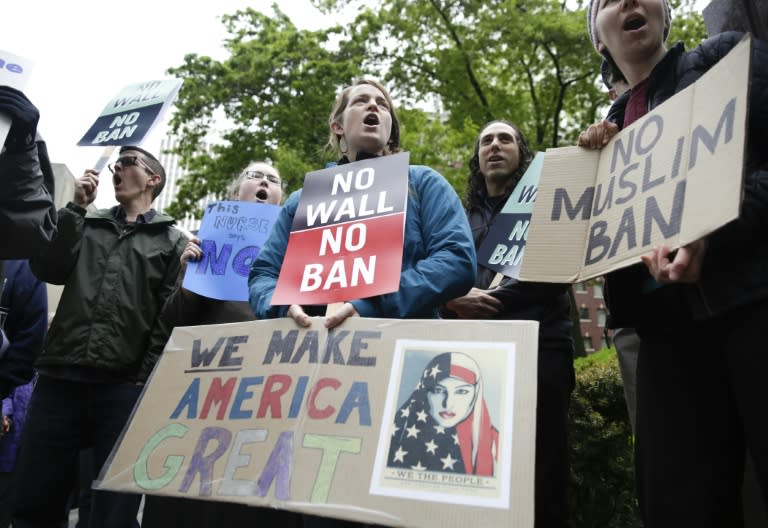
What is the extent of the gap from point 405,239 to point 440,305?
0.27 meters

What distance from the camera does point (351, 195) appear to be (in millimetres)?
2205

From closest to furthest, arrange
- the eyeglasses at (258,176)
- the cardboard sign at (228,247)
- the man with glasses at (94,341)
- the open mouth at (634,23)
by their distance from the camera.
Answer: the open mouth at (634,23) < the man with glasses at (94,341) < the cardboard sign at (228,247) < the eyeglasses at (258,176)

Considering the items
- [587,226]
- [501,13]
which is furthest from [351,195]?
[501,13]

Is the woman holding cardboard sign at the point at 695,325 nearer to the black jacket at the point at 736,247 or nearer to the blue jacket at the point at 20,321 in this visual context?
the black jacket at the point at 736,247

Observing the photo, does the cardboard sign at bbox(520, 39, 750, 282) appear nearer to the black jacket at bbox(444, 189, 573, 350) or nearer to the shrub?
the black jacket at bbox(444, 189, 573, 350)

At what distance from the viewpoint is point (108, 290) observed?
3059mm

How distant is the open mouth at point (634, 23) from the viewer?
1833 mm

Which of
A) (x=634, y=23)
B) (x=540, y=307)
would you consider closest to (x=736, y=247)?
(x=634, y=23)

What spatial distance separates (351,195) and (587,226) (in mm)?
838

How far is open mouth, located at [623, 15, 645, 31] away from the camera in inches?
72.2

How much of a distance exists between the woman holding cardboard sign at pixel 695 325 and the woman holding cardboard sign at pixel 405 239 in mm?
509

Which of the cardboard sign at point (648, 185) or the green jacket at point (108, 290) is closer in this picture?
the cardboard sign at point (648, 185)

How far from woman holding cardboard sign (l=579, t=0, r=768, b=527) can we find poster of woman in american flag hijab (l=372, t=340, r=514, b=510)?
1.43ft

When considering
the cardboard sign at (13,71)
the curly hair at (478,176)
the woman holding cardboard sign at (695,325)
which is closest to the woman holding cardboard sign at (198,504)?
the cardboard sign at (13,71)
